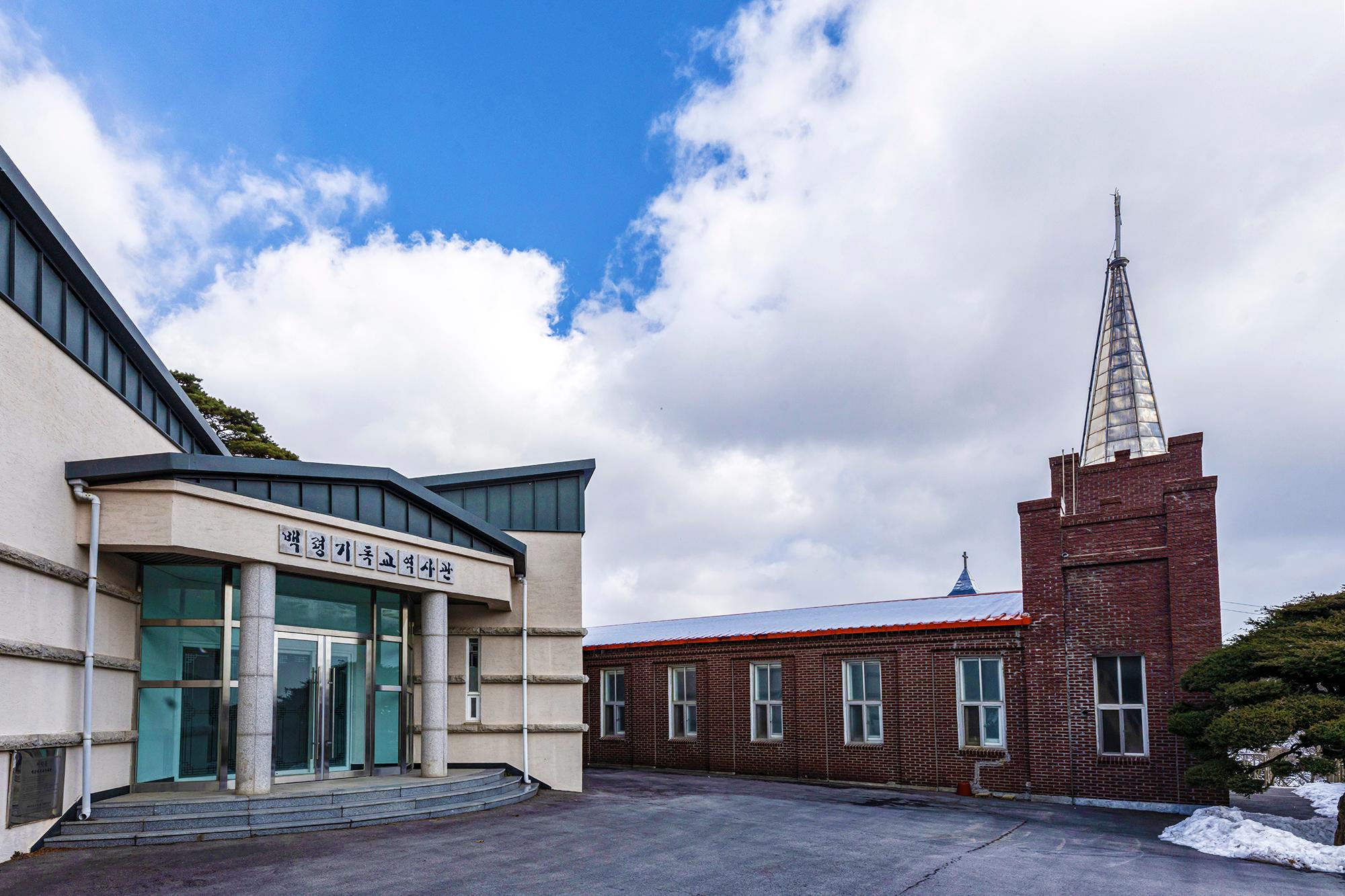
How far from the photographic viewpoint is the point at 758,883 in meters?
11.0

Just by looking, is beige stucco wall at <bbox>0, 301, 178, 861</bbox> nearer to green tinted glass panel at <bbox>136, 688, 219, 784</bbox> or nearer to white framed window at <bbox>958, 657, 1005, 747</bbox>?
green tinted glass panel at <bbox>136, 688, 219, 784</bbox>

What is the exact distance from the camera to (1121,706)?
1888 cm

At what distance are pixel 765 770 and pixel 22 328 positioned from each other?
18.6 meters

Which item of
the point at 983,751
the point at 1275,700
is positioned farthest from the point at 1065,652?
the point at 1275,700

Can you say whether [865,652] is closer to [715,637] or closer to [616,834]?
[715,637]

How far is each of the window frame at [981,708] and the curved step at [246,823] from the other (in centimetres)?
1077

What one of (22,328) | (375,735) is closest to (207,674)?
(375,735)

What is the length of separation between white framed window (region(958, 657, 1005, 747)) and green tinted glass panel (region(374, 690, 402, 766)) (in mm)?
11400

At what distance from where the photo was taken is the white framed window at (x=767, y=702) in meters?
24.5

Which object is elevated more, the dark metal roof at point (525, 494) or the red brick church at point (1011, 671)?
the dark metal roof at point (525, 494)

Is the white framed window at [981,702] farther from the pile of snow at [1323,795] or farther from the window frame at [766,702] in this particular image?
the pile of snow at [1323,795]

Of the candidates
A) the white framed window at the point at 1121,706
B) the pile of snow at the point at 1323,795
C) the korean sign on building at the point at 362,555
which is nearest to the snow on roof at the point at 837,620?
the white framed window at the point at 1121,706

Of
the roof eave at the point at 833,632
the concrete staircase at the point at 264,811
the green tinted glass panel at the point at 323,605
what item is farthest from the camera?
the roof eave at the point at 833,632

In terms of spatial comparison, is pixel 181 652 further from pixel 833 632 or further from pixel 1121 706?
pixel 1121 706
